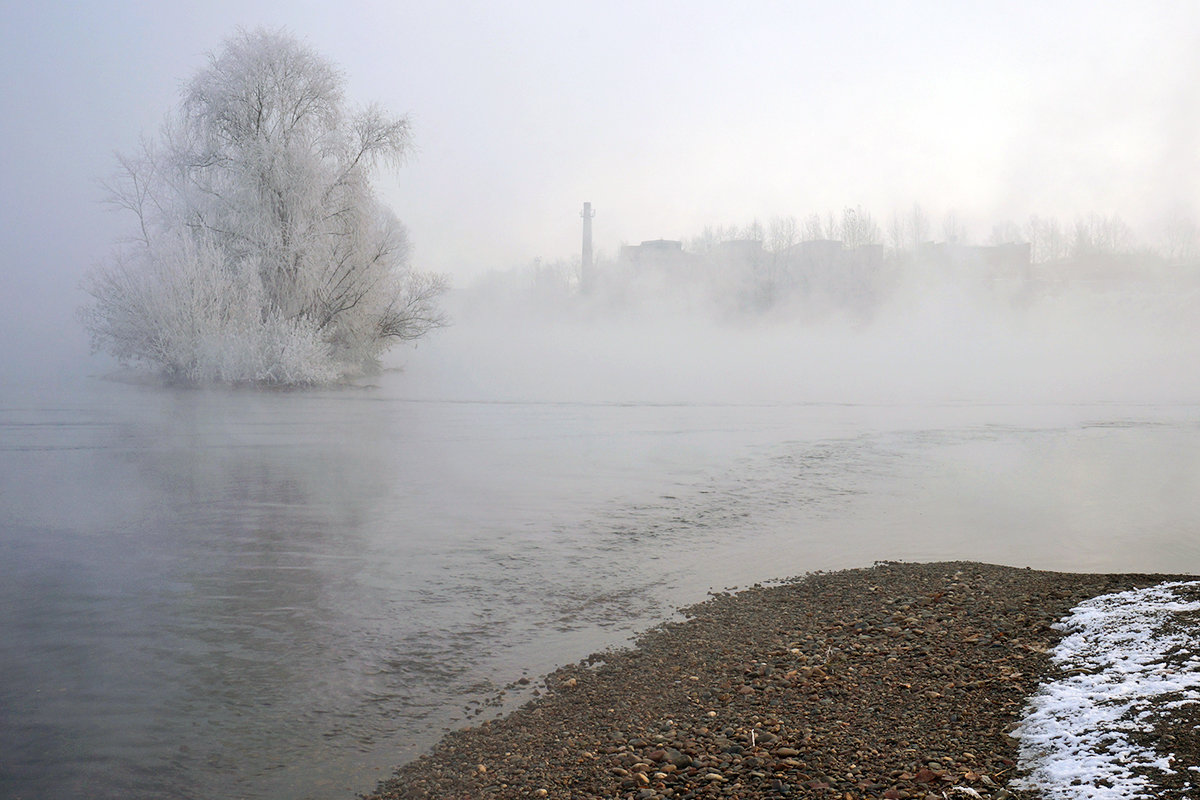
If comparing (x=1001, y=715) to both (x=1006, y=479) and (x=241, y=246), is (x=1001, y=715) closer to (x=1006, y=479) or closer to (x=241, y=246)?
(x=1006, y=479)

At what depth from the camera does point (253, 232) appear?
32.0 meters

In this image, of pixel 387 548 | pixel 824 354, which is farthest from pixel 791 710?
pixel 824 354

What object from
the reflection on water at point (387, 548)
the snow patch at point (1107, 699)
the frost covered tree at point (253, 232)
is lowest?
the reflection on water at point (387, 548)

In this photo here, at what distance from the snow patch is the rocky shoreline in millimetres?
145

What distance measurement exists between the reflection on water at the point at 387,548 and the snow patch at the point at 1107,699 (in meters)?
3.35

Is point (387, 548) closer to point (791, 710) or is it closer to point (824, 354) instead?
point (791, 710)

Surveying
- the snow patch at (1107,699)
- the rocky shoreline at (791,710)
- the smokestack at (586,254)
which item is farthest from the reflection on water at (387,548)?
the smokestack at (586,254)

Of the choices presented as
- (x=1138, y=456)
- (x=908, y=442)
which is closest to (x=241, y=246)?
(x=908, y=442)

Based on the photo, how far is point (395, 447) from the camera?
19938mm

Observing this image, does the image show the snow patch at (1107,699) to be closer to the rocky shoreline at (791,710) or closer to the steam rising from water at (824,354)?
the rocky shoreline at (791,710)

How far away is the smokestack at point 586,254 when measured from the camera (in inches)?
3145

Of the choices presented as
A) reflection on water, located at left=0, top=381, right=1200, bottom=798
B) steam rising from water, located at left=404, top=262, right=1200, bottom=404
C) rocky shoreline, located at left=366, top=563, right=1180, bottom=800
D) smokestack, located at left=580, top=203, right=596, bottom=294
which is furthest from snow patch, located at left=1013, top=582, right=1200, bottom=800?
smokestack, located at left=580, top=203, right=596, bottom=294

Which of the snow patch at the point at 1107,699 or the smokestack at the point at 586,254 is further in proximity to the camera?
the smokestack at the point at 586,254

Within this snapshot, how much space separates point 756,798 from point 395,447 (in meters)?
16.9
